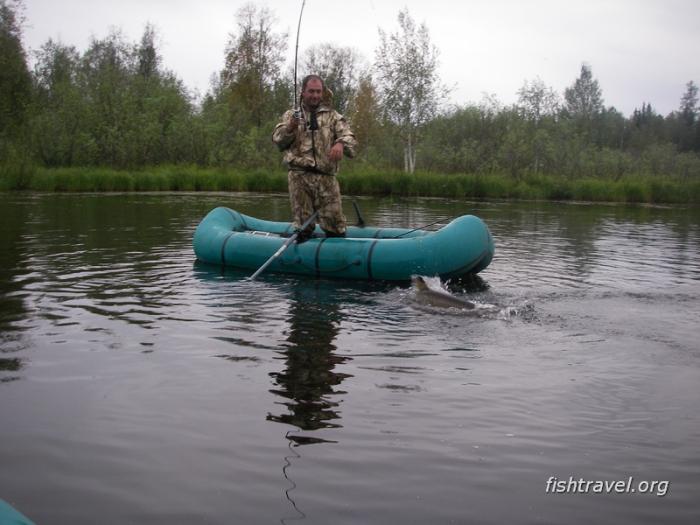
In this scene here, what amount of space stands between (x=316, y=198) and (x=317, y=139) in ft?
2.17

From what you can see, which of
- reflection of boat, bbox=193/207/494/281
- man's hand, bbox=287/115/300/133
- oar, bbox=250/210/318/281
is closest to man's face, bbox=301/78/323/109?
man's hand, bbox=287/115/300/133

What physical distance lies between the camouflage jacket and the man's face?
0.12 meters

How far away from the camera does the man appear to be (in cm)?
783

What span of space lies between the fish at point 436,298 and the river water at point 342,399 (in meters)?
0.11

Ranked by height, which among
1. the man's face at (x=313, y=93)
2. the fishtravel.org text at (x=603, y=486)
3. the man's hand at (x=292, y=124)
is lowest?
the fishtravel.org text at (x=603, y=486)

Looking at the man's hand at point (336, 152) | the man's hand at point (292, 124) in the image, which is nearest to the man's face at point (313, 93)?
the man's hand at point (292, 124)

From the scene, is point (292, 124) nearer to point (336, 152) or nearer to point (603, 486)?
point (336, 152)

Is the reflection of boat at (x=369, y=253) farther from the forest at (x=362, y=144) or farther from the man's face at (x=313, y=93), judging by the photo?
the forest at (x=362, y=144)

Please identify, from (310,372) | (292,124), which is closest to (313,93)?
(292,124)

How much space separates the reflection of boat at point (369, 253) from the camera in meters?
7.62

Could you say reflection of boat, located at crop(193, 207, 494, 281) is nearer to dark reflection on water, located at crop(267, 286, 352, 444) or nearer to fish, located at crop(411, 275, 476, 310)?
fish, located at crop(411, 275, 476, 310)

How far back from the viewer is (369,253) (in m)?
7.85

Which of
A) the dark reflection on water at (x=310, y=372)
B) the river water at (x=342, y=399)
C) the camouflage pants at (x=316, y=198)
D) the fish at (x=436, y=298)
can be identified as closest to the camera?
the river water at (x=342, y=399)

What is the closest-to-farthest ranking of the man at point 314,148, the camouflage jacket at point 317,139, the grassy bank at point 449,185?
the man at point 314,148 < the camouflage jacket at point 317,139 < the grassy bank at point 449,185
